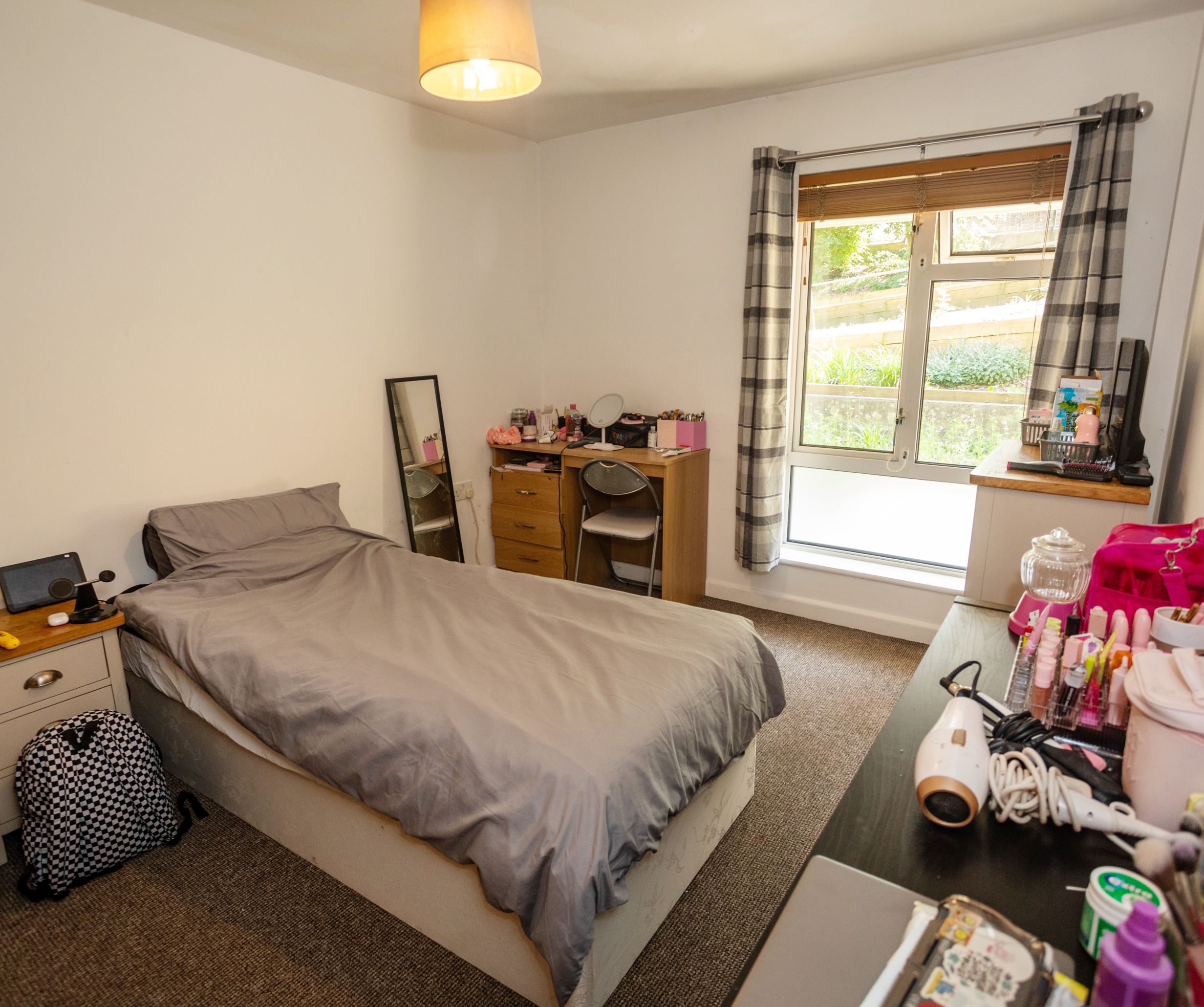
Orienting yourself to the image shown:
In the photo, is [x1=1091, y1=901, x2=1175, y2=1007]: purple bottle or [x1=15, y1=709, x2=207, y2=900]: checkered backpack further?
[x1=15, y1=709, x2=207, y2=900]: checkered backpack

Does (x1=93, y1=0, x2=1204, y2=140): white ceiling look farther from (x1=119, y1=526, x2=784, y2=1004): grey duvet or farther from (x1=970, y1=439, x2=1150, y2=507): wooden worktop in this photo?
(x1=119, y1=526, x2=784, y2=1004): grey duvet

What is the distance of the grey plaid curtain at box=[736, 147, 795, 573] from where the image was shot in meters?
3.11

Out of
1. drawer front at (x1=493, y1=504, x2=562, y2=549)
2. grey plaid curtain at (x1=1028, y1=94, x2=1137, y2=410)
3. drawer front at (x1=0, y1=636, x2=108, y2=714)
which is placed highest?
grey plaid curtain at (x1=1028, y1=94, x2=1137, y2=410)

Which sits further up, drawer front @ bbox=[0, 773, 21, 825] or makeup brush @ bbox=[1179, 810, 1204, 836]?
makeup brush @ bbox=[1179, 810, 1204, 836]

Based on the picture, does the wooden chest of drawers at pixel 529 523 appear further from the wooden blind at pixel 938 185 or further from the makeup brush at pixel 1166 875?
the makeup brush at pixel 1166 875

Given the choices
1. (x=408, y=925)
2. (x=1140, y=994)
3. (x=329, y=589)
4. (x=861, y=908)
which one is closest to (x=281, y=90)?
(x=329, y=589)

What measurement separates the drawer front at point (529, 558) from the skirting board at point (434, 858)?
1.68 meters

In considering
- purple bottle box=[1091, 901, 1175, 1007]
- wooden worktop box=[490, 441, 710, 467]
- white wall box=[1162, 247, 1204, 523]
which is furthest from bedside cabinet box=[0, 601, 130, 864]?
white wall box=[1162, 247, 1204, 523]

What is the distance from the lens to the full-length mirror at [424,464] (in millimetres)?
3301

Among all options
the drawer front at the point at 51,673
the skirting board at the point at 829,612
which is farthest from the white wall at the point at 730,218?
the drawer front at the point at 51,673

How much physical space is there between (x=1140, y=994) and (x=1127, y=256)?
276cm

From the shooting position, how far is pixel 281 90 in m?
Result: 2.69

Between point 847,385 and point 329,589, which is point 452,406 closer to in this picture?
point 329,589

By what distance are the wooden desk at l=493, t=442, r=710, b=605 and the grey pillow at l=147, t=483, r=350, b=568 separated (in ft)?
3.41
